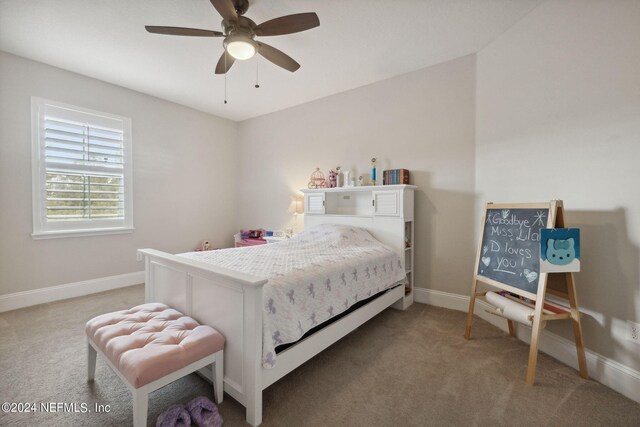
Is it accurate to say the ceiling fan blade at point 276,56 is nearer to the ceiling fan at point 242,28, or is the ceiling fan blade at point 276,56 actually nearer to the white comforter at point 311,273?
the ceiling fan at point 242,28

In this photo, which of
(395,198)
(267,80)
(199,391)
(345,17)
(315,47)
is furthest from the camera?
(267,80)

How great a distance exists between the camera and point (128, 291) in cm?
339

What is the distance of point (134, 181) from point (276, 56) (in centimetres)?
283

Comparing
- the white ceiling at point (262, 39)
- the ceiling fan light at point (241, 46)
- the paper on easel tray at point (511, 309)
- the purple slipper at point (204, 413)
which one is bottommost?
the purple slipper at point (204, 413)

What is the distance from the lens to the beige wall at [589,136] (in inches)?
62.9

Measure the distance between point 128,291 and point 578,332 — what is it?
452 centimetres

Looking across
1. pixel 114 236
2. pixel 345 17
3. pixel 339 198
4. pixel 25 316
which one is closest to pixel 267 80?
pixel 345 17

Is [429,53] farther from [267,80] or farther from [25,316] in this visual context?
[25,316]

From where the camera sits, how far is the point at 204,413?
1.34 m

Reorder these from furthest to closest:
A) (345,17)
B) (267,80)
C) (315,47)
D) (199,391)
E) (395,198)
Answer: (267,80), (395,198), (315,47), (345,17), (199,391)

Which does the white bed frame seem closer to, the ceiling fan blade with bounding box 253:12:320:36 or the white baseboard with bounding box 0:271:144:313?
the ceiling fan blade with bounding box 253:12:320:36

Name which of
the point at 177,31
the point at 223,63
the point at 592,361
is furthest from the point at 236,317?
the point at 592,361

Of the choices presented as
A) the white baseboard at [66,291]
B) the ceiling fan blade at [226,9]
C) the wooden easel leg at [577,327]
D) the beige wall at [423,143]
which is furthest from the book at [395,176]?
the white baseboard at [66,291]

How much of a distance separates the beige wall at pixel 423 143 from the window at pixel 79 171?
96.9 inches
